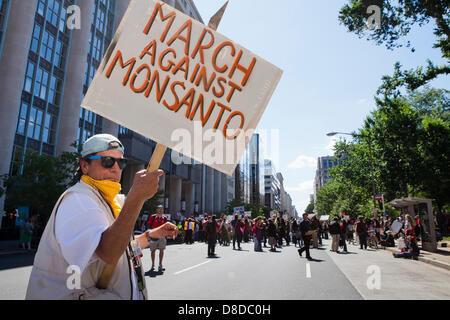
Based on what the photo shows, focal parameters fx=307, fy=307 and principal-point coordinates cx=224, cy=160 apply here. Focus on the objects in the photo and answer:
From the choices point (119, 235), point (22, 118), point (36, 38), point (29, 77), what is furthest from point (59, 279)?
point (36, 38)

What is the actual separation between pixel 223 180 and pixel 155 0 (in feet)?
266

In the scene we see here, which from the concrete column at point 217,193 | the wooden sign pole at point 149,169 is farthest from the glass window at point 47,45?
the concrete column at point 217,193

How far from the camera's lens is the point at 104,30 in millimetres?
38969

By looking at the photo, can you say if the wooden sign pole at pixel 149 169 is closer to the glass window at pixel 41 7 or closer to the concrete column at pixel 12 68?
the concrete column at pixel 12 68

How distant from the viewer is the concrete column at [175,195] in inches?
2185

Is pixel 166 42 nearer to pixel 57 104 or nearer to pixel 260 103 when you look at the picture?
pixel 260 103

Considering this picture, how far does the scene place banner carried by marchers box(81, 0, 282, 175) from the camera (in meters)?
2.12

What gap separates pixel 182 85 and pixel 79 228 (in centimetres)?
122

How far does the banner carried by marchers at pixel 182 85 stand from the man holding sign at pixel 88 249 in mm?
547

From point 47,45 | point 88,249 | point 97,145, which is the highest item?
point 47,45

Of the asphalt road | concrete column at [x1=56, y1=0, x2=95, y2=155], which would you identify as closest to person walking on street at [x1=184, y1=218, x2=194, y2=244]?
the asphalt road

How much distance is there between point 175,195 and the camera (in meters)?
55.6

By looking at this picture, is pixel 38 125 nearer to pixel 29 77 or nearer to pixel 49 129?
pixel 49 129
